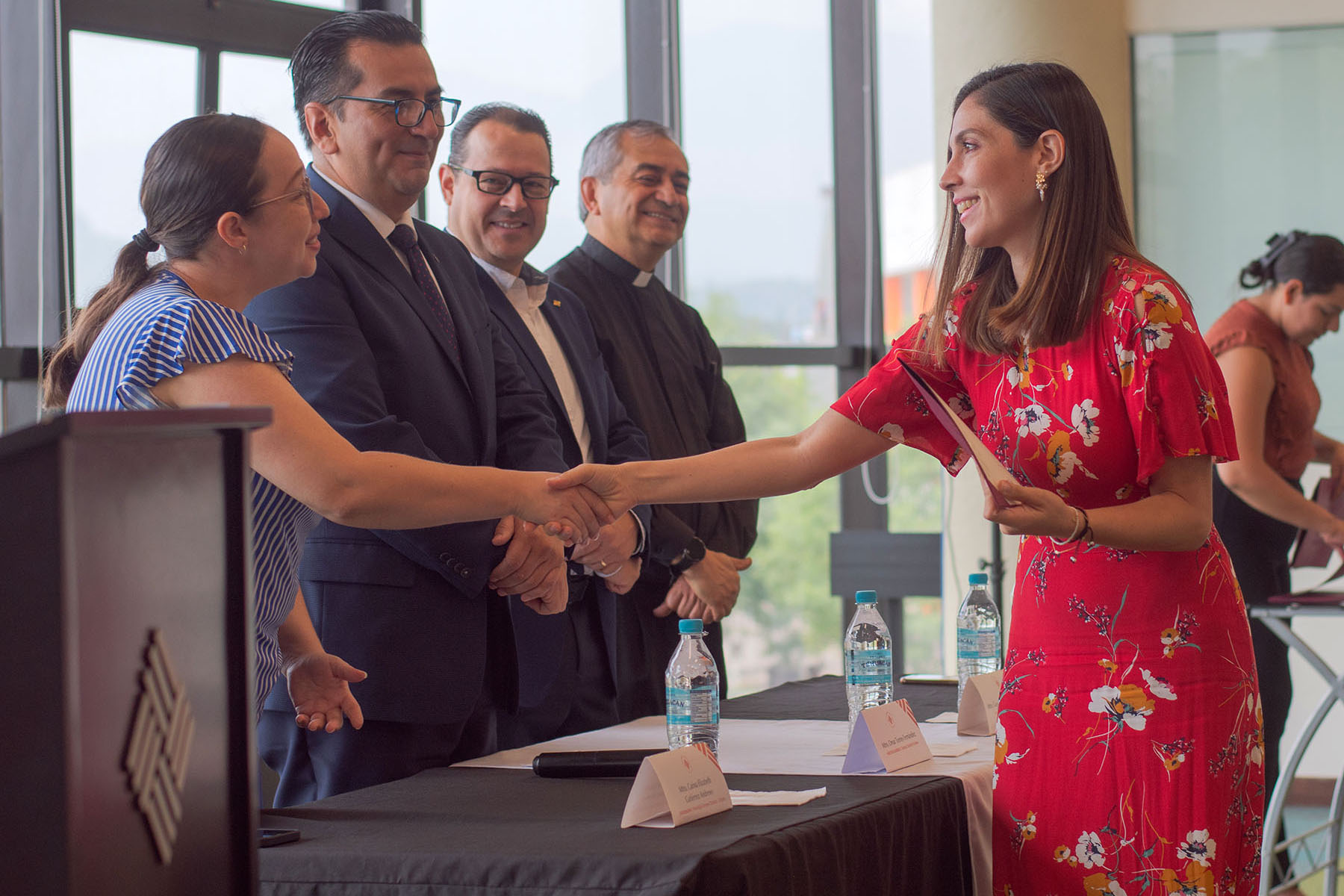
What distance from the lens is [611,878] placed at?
123cm

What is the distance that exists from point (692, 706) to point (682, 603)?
97cm

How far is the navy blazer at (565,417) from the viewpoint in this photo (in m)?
2.25

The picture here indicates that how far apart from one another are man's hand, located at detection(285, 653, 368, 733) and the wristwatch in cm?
121

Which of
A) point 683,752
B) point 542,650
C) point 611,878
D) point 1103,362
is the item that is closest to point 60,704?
point 611,878

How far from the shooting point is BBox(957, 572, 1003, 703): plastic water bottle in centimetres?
263

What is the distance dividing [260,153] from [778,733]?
114 cm

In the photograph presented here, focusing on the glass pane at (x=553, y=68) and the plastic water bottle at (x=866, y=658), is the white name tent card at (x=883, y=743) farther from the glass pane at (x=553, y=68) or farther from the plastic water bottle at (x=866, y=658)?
the glass pane at (x=553, y=68)

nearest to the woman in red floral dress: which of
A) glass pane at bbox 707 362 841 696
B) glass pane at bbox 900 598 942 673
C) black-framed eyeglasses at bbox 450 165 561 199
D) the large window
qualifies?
black-framed eyeglasses at bbox 450 165 561 199

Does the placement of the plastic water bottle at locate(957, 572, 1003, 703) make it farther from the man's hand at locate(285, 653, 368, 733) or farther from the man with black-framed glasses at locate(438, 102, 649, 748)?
the man's hand at locate(285, 653, 368, 733)

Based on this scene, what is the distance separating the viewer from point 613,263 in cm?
326

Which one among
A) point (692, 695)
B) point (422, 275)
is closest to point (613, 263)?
point (422, 275)

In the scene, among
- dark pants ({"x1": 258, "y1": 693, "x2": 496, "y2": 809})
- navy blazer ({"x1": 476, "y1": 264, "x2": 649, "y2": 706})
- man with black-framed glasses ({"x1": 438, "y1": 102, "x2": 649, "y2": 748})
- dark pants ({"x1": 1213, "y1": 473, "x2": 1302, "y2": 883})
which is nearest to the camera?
dark pants ({"x1": 258, "y1": 693, "x2": 496, "y2": 809})

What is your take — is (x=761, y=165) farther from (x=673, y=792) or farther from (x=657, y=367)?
(x=673, y=792)

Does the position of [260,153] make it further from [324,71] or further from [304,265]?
[324,71]
